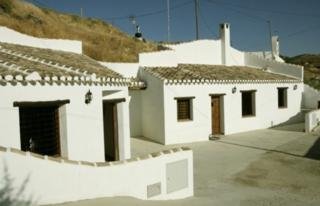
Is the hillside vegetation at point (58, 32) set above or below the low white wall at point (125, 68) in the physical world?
above

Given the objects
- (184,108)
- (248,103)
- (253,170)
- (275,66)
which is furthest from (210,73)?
(253,170)

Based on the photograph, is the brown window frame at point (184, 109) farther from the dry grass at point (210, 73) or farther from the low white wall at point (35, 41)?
the low white wall at point (35, 41)

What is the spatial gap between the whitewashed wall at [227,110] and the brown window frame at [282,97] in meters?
0.29

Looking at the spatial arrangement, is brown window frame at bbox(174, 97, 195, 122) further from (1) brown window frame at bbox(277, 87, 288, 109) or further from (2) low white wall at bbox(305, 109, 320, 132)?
(1) brown window frame at bbox(277, 87, 288, 109)

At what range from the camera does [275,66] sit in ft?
95.2

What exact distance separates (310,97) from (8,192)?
85.3 ft

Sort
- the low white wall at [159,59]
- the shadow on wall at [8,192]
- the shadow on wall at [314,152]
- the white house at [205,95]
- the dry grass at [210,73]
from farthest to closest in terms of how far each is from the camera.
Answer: the low white wall at [159,59], the dry grass at [210,73], the white house at [205,95], the shadow on wall at [314,152], the shadow on wall at [8,192]

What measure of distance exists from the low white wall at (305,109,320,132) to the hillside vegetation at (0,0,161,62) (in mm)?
18466

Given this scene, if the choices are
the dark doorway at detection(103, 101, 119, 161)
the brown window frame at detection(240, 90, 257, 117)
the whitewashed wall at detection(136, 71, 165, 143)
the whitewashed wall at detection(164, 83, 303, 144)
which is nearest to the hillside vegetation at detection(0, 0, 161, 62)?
the whitewashed wall at detection(136, 71, 165, 143)

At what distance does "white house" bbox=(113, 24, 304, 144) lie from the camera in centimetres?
1952

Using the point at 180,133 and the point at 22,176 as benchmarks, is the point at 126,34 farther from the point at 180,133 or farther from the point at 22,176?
the point at 22,176

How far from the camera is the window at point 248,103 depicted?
23953mm


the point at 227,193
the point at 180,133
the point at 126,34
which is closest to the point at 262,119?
the point at 180,133

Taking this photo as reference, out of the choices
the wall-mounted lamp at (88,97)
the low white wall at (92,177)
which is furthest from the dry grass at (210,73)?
the low white wall at (92,177)
